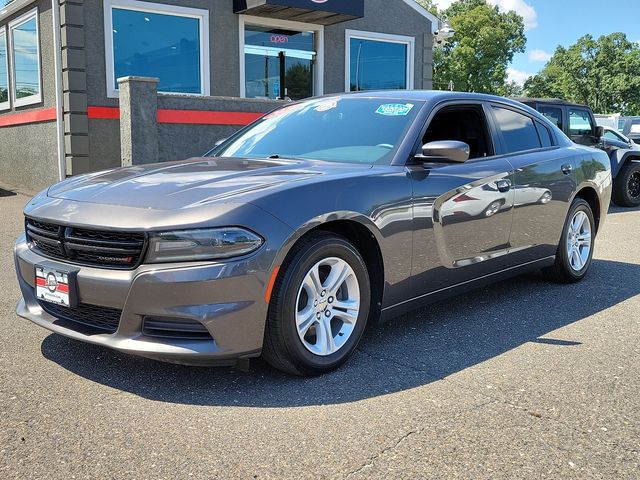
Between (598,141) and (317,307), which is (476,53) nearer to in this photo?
(598,141)

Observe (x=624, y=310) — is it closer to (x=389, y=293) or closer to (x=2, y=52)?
(x=389, y=293)

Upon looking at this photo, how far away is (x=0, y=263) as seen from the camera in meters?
6.41

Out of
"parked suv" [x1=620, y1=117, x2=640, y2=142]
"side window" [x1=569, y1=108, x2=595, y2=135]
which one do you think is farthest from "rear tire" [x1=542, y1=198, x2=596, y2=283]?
"parked suv" [x1=620, y1=117, x2=640, y2=142]

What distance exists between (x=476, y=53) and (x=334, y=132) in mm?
51419

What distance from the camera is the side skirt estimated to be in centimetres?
387

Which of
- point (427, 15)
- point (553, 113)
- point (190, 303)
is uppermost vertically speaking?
point (427, 15)

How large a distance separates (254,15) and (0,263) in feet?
28.7

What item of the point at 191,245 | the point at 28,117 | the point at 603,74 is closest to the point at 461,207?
the point at 191,245

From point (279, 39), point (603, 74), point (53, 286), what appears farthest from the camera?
point (603, 74)

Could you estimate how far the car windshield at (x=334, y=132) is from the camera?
4.12 meters

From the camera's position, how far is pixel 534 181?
4969 mm

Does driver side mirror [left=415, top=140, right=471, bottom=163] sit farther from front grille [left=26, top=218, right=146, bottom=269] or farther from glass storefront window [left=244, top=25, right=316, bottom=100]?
glass storefront window [left=244, top=25, right=316, bottom=100]

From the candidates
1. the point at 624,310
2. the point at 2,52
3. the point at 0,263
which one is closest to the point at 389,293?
the point at 624,310

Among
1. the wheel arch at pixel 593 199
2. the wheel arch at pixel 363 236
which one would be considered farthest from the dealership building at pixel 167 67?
the wheel arch at pixel 363 236
